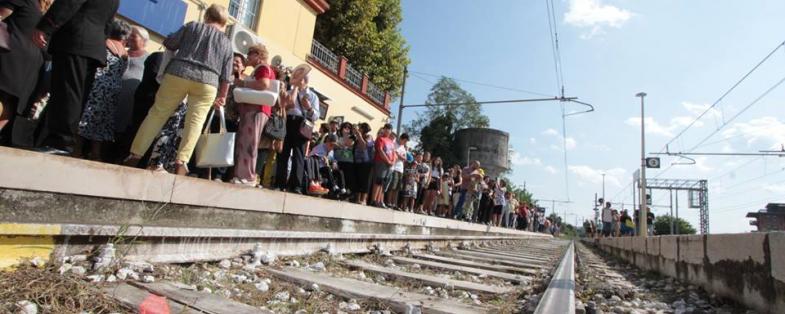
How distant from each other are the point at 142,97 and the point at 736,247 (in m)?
5.65

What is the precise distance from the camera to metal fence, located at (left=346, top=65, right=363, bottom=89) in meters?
20.1

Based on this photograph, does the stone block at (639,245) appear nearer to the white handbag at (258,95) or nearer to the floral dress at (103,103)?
the white handbag at (258,95)

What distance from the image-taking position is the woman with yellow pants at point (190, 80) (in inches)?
140

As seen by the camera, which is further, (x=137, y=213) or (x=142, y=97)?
(x=142, y=97)

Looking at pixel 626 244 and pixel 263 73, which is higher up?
pixel 263 73

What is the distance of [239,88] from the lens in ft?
14.5

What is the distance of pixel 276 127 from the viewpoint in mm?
4895

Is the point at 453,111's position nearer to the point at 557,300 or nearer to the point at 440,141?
the point at 440,141

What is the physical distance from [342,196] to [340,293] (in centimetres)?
489

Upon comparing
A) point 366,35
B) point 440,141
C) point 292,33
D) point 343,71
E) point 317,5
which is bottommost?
point 292,33

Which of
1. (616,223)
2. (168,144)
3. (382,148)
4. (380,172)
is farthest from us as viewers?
(616,223)

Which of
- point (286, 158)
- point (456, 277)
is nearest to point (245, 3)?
point (286, 158)

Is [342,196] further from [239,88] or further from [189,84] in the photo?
[189,84]

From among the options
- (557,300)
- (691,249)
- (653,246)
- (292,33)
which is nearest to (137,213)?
(557,300)
